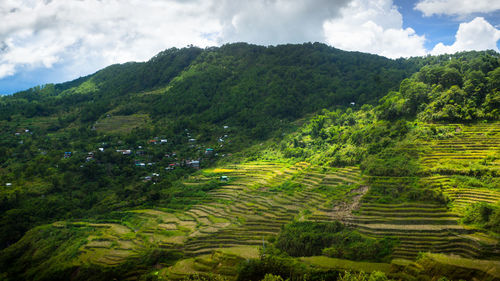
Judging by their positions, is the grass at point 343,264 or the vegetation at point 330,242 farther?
the vegetation at point 330,242

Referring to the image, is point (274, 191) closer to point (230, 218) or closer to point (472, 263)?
point (230, 218)

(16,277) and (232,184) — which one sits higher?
(232,184)

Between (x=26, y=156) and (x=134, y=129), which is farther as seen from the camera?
(x=134, y=129)

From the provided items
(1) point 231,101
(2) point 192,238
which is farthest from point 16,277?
(1) point 231,101

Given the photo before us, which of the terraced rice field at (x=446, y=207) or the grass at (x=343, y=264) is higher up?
the terraced rice field at (x=446, y=207)

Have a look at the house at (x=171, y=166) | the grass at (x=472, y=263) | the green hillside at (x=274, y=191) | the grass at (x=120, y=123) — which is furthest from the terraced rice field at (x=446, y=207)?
the grass at (x=120, y=123)

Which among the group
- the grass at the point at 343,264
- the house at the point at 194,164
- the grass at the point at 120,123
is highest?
the grass at the point at 120,123

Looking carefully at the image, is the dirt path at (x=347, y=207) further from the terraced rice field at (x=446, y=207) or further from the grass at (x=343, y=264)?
the grass at (x=343, y=264)

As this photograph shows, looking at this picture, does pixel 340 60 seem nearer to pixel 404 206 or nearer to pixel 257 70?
pixel 257 70
